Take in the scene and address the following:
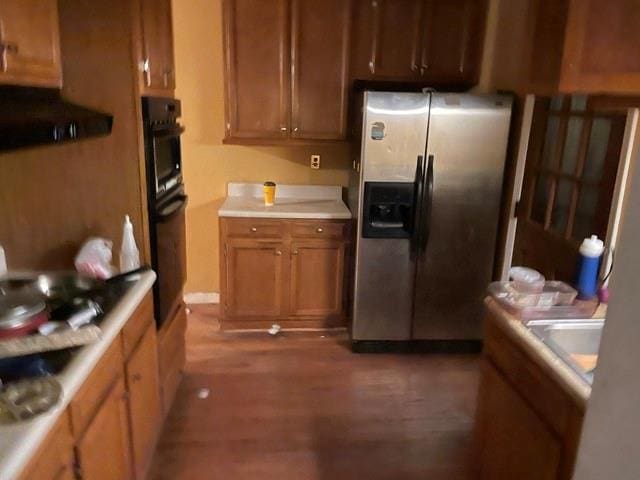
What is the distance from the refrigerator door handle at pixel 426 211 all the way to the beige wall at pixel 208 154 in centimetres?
89

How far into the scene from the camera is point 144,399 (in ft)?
7.11

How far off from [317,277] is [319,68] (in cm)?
137

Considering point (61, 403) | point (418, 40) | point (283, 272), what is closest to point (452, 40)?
point (418, 40)

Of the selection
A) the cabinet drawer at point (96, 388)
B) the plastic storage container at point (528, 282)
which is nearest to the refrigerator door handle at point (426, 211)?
the plastic storage container at point (528, 282)

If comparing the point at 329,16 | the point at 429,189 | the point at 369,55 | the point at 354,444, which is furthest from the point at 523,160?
the point at 354,444

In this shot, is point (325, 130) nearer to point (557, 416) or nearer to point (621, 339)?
point (557, 416)

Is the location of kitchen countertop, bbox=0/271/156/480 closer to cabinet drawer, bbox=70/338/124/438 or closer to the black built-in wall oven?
cabinet drawer, bbox=70/338/124/438

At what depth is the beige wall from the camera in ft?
12.1

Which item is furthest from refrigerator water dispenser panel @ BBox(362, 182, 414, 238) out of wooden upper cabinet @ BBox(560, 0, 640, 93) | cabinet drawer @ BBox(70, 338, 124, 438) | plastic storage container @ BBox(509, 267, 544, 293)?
cabinet drawer @ BBox(70, 338, 124, 438)

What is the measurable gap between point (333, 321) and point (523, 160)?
1630 mm

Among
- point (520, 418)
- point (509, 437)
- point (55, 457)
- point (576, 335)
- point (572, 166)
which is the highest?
point (572, 166)

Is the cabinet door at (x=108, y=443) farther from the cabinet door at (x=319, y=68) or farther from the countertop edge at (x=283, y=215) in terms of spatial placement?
the cabinet door at (x=319, y=68)

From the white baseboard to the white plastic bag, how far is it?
6.83 ft

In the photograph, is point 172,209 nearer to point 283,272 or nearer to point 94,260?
point 94,260
